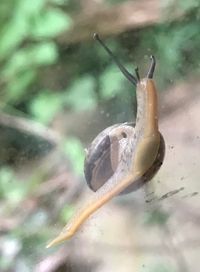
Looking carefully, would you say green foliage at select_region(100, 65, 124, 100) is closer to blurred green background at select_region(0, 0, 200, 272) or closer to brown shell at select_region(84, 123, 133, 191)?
blurred green background at select_region(0, 0, 200, 272)

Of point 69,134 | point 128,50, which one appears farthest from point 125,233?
point 128,50

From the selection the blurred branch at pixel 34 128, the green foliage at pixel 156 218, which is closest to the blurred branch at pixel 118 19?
the blurred branch at pixel 34 128

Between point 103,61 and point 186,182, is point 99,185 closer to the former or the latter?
point 186,182

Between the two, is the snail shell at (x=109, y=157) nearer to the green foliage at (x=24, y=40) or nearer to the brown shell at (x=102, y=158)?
the brown shell at (x=102, y=158)

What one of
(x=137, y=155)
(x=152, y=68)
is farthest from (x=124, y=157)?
(x=152, y=68)

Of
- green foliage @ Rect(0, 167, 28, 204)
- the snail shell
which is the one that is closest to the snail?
the snail shell

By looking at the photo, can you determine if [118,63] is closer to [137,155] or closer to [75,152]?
[75,152]
